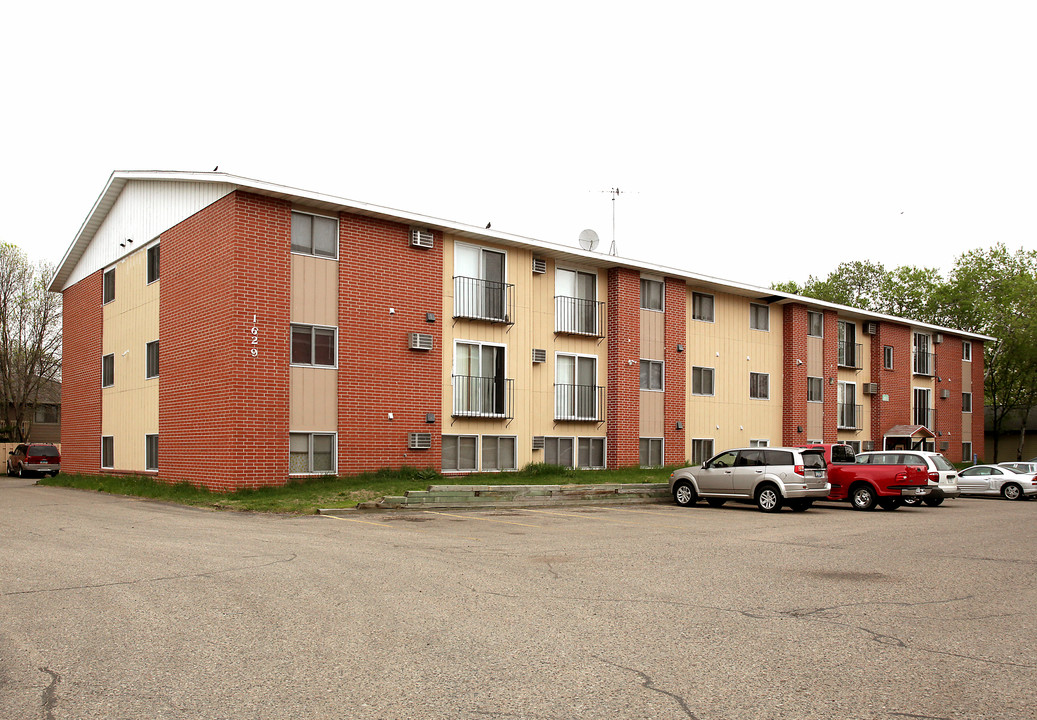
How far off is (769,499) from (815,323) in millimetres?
18967

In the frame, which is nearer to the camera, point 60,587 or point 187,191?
point 60,587

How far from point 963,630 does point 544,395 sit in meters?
20.4

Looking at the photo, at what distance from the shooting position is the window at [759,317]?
3522cm

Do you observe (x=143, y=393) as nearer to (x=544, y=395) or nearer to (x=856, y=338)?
(x=544, y=395)

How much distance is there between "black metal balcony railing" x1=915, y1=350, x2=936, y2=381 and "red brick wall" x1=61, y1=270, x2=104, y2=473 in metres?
36.6

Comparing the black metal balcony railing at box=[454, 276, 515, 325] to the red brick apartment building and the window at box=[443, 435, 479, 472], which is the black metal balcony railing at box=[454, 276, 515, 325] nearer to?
the red brick apartment building

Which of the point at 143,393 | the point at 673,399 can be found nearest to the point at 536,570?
the point at 143,393

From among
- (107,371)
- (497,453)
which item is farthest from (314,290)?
(107,371)

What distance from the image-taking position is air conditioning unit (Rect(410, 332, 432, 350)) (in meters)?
23.9

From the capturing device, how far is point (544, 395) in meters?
27.6

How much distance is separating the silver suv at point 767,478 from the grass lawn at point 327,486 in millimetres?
3899

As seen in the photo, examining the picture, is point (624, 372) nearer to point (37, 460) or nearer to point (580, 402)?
point (580, 402)

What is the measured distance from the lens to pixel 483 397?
84.6ft

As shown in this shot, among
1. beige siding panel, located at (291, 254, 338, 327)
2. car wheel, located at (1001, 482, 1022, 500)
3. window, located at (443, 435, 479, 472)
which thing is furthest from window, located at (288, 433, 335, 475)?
car wheel, located at (1001, 482, 1022, 500)
